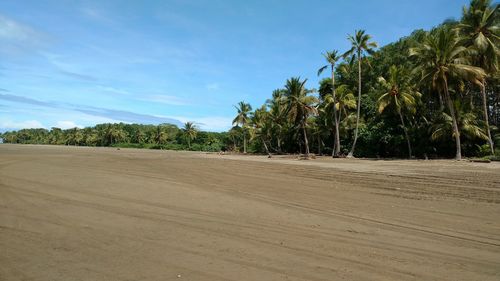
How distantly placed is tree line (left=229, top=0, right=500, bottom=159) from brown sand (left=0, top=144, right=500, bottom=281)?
19.3 m

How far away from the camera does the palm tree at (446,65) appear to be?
87.5 feet

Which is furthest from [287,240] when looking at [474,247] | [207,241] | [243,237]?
[474,247]

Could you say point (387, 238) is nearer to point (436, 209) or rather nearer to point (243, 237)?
point (243, 237)

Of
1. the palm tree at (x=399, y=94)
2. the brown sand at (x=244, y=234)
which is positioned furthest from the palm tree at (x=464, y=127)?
the brown sand at (x=244, y=234)

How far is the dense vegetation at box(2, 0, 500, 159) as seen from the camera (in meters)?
28.4

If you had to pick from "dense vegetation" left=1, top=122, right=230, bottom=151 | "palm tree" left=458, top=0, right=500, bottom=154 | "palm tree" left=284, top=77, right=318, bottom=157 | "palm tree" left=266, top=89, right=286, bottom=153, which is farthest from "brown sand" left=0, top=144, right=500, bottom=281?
"dense vegetation" left=1, top=122, right=230, bottom=151

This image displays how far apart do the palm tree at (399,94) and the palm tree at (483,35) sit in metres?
6.32

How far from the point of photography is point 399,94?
3497cm

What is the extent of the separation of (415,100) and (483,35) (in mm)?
8811

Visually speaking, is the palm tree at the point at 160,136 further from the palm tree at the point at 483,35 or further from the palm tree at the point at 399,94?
the palm tree at the point at 483,35

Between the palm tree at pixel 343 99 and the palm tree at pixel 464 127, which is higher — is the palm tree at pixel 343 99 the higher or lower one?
the higher one

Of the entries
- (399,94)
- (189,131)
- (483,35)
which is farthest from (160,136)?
(483,35)

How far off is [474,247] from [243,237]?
3744mm

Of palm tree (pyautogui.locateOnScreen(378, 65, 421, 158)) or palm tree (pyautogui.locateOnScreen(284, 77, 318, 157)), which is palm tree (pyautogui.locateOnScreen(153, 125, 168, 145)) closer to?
palm tree (pyautogui.locateOnScreen(284, 77, 318, 157))
